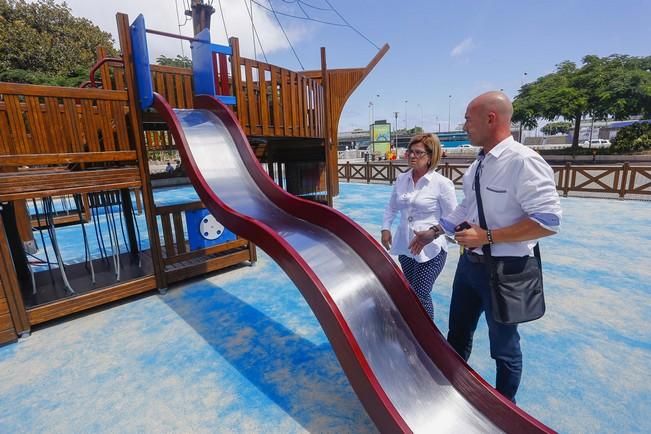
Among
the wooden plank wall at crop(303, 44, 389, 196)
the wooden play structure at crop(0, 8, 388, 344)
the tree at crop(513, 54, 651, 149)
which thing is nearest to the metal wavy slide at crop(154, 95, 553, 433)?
the wooden play structure at crop(0, 8, 388, 344)

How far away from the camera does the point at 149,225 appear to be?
4.59m

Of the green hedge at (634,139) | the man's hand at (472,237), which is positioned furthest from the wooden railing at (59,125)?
the green hedge at (634,139)

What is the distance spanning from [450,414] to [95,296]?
13.6 ft

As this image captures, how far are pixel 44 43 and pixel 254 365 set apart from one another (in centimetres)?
2535

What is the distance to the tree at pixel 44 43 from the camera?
18.5 m

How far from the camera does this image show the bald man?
1642 mm

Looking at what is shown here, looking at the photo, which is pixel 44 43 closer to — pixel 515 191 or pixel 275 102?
pixel 275 102

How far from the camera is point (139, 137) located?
14.3ft

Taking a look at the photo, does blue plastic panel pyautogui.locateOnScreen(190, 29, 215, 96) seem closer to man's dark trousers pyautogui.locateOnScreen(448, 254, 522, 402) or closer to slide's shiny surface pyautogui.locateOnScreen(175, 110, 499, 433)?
slide's shiny surface pyautogui.locateOnScreen(175, 110, 499, 433)

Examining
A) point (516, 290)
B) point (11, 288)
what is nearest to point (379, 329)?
point (516, 290)

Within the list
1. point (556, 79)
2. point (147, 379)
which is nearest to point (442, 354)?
point (147, 379)

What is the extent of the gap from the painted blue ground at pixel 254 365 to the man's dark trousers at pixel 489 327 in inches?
24.4

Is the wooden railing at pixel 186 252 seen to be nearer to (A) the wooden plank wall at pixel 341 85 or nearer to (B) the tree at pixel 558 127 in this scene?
(A) the wooden plank wall at pixel 341 85

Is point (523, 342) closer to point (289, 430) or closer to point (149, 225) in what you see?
point (289, 430)
